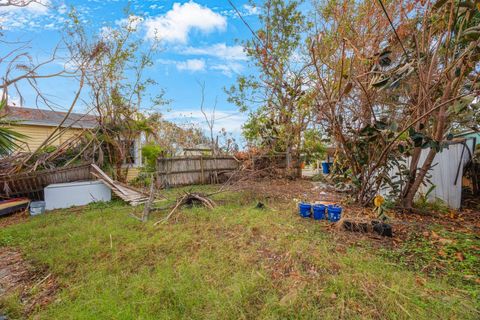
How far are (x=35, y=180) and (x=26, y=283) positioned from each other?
4930 mm

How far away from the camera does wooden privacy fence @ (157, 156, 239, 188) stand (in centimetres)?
803

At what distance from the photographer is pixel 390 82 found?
274 centimetres

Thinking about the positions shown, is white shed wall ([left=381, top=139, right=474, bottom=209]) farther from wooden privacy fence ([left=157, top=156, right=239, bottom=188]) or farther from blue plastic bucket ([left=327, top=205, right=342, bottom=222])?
wooden privacy fence ([left=157, top=156, right=239, bottom=188])

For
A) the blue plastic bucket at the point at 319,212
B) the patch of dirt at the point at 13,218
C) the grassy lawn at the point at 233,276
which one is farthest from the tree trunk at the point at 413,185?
the patch of dirt at the point at 13,218

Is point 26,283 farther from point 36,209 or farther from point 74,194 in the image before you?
point 74,194

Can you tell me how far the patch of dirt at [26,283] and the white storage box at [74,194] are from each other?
10.2 ft

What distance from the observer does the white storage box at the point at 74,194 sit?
564 cm

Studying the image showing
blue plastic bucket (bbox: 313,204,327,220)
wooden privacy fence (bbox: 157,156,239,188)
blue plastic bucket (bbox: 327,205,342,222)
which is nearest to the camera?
blue plastic bucket (bbox: 327,205,342,222)

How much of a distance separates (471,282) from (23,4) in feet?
21.7

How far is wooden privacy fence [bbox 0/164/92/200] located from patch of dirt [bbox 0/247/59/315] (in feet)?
12.4

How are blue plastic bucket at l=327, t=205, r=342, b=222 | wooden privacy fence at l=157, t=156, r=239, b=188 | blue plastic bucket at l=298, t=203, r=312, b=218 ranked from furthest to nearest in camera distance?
wooden privacy fence at l=157, t=156, r=239, b=188, blue plastic bucket at l=298, t=203, r=312, b=218, blue plastic bucket at l=327, t=205, r=342, b=222

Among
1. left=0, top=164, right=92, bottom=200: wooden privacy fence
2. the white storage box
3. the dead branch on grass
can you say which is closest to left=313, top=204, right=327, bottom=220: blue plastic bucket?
the dead branch on grass

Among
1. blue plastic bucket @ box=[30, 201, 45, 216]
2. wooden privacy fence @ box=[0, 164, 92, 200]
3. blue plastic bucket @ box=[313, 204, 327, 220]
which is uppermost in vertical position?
wooden privacy fence @ box=[0, 164, 92, 200]

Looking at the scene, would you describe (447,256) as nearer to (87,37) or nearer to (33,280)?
(33,280)
